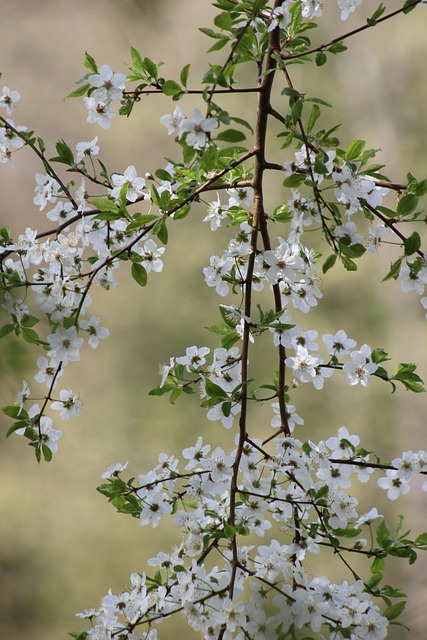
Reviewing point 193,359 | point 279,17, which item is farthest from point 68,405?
point 279,17

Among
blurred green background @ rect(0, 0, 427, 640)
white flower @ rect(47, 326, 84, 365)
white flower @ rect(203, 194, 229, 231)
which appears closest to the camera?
white flower @ rect(47, 326, 84, 365)

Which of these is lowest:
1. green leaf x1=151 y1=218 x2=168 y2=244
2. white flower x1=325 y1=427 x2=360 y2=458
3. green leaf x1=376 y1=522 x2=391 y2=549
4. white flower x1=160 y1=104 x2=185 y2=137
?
green leaf x1=376 y1=522 x2=391 y2=549

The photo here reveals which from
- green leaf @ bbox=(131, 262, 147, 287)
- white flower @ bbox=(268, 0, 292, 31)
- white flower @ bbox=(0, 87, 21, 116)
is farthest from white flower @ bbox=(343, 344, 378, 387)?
white flower @ bbox=(0, 87, 21, 116)

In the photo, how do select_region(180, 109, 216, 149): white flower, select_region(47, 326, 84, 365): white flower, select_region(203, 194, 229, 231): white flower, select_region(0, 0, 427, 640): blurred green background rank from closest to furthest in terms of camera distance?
select_region(180, 109, 216, 149): white flower
select_region(47, 326, 84, 365): white flower
select_region(203, 194, 229, 231): white flower
select_region(0, 0, 427, 640): blurred green background

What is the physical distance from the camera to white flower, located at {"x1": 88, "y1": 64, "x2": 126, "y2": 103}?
0.79 metres

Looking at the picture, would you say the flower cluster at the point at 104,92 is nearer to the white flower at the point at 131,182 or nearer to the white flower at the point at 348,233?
the white flower at the point at 131,182

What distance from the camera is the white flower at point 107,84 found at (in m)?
0.79

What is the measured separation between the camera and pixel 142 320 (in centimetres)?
205

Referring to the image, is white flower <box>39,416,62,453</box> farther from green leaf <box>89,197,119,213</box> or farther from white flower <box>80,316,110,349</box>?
green leaf <box>89,197,119,213</box>

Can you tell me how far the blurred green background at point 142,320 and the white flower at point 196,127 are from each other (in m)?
1.35

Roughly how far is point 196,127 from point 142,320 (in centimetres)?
144

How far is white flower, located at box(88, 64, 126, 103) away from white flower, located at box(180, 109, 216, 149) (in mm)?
194

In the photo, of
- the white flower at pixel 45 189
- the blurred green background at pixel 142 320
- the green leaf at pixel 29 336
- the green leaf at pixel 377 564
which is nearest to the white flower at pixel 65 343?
the green leaf at pixel 29 336

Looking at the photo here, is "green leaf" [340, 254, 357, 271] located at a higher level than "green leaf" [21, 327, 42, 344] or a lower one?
lower
